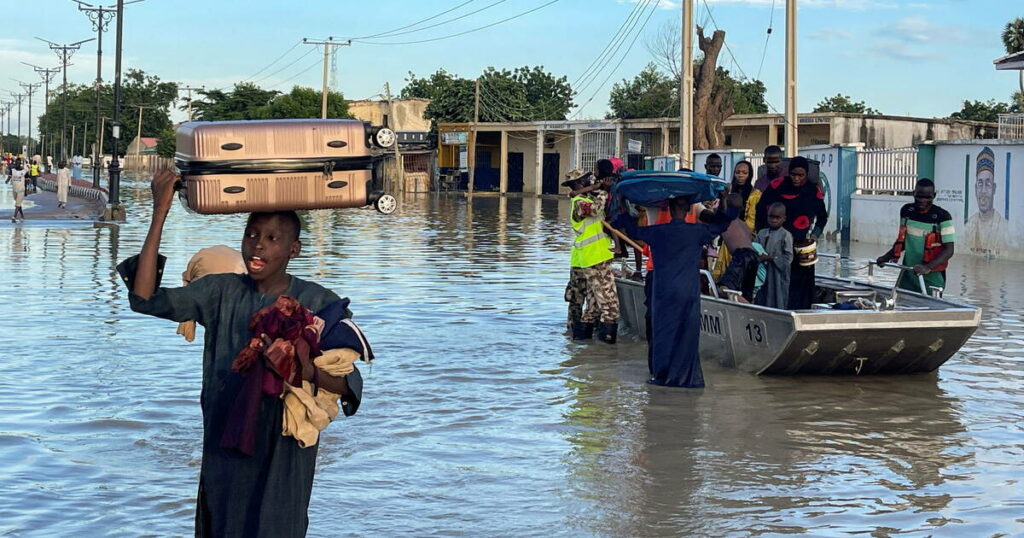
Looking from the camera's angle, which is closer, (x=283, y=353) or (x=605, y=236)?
(x=283, y=353)

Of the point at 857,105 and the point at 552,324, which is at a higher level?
the point at 857,105

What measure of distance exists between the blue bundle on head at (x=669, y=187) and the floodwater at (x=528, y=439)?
1.44 metres

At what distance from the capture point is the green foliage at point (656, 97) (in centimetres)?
7144

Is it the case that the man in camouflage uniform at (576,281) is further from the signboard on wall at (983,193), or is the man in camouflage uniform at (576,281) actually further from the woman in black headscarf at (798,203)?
the signboard on wall at (983,193)

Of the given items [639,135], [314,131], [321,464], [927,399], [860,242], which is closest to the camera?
[314,131]

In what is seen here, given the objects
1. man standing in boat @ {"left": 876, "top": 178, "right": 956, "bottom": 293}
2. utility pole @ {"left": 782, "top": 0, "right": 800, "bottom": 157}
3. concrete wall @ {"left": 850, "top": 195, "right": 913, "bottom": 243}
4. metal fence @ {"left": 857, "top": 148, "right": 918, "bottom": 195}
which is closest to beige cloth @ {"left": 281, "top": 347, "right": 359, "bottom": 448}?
man standing in boat @ {"left": 876, "top": 178, "right": 956, "bottom": 293}

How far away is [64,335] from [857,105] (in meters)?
72.3

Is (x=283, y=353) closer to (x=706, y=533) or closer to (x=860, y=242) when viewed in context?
(x=706, y=533)

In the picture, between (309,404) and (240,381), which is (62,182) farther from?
(309,404)

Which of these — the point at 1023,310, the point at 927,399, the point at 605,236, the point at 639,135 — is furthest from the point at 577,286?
the point at 639,135

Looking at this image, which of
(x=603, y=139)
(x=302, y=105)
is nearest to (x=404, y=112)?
(x=302, y=105)

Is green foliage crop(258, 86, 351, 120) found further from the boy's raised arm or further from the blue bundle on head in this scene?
the boy's raised arm

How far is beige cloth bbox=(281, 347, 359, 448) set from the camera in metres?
3.87

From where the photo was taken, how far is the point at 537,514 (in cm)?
664
